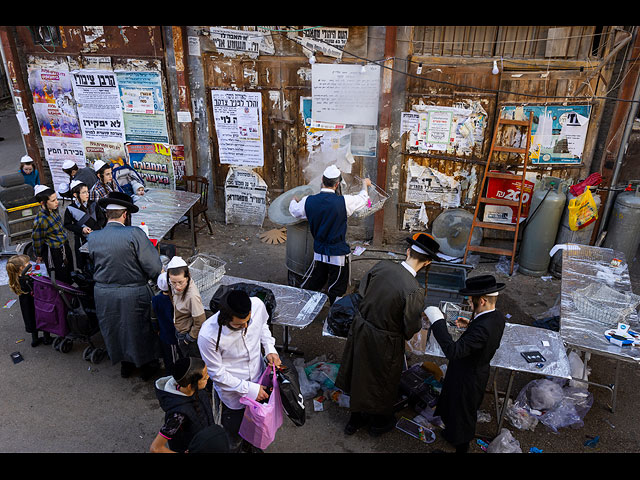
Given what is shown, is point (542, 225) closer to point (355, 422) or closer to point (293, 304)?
point (293, 304)

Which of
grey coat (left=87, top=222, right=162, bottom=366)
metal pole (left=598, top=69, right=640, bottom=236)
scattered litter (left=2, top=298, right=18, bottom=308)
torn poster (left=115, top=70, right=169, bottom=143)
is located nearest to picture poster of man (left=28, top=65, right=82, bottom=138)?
torn poster (left=115, top=70, right=169, bottom=143)

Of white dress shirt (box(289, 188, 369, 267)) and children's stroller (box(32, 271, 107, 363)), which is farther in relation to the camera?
white dress shirt (box(289, 188, 369, 267))

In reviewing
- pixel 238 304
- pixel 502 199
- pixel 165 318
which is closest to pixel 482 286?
pixel 238 304

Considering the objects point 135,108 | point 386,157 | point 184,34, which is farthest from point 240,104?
point 386,157

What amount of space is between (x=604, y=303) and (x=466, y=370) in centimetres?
204

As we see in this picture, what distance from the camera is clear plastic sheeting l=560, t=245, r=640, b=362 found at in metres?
4.48

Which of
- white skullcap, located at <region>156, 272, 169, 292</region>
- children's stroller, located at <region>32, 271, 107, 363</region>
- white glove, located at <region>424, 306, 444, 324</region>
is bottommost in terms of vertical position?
children's stroller, located at <region>32, 271, 107, 363</region>

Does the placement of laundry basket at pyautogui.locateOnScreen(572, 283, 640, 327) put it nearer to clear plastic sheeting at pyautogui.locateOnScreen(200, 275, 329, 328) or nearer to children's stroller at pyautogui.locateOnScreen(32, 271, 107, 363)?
clear plastic sheeting at pyautogui.locateOnScreen(200, 275, 329, 328)

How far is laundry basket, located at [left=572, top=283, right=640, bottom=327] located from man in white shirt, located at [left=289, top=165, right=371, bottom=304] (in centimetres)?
268

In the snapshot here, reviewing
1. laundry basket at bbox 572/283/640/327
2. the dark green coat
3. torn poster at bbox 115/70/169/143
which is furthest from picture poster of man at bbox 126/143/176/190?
laundry basket at bbox 572/283/640/327

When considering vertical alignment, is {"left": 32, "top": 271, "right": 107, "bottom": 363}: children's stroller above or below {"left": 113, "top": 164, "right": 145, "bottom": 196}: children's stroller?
below

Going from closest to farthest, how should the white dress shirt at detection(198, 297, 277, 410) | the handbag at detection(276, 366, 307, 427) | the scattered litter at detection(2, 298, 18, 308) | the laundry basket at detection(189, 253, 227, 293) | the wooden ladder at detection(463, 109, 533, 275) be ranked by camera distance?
the white dress shirt at detection(198, 297, 277, 410)
the handbag at detection(276, 366, 307, 427)
the laundry basket at detection(189, 253, 227, 293)
the scattered litter at detection(2, 298, 18, 308)
the wooden ladder at detection(463, 109, 533, 275)

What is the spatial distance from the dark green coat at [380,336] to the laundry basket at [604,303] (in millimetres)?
1953

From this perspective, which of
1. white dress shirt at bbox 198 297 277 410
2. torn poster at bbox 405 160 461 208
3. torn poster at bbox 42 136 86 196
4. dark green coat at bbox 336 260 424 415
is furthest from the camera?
torn poster at bbox 42 136 86 196
